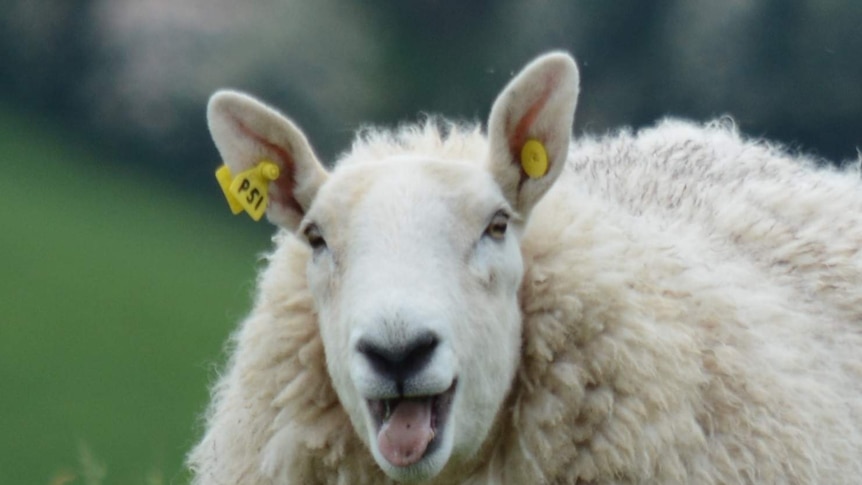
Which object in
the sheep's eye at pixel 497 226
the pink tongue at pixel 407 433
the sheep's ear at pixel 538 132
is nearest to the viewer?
the pink tongue at pixel 407 433

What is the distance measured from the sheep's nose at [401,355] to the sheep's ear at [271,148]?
75 cm

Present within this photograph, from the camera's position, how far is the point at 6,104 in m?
9.91

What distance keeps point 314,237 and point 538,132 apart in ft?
2.07

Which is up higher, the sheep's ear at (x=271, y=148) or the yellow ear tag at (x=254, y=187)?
the sheep's ear at (x=271, y=148)

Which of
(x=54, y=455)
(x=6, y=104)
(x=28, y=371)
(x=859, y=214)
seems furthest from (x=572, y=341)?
(x=6, y=104)

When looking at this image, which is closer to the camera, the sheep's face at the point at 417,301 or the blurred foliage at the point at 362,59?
the sheep's face at the point at 417,301

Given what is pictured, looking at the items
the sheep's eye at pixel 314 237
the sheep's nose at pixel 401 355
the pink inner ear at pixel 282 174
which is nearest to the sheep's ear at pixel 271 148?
the pink inner ear at pixel 282 174

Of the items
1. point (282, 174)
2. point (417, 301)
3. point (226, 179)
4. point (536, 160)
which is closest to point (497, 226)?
point (536, 160)

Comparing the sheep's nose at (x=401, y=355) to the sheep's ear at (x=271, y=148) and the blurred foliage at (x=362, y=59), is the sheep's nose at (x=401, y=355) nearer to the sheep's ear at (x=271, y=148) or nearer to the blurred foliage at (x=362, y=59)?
the sheep's ear at (x=271, y=148)

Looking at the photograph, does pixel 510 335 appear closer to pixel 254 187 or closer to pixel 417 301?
pixel 417 301

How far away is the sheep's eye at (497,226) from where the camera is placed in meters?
3.23

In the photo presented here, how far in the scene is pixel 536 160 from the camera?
336 cm

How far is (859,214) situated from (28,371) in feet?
17.8

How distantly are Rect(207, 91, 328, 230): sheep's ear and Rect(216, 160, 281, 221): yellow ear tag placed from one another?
1.2 inches
